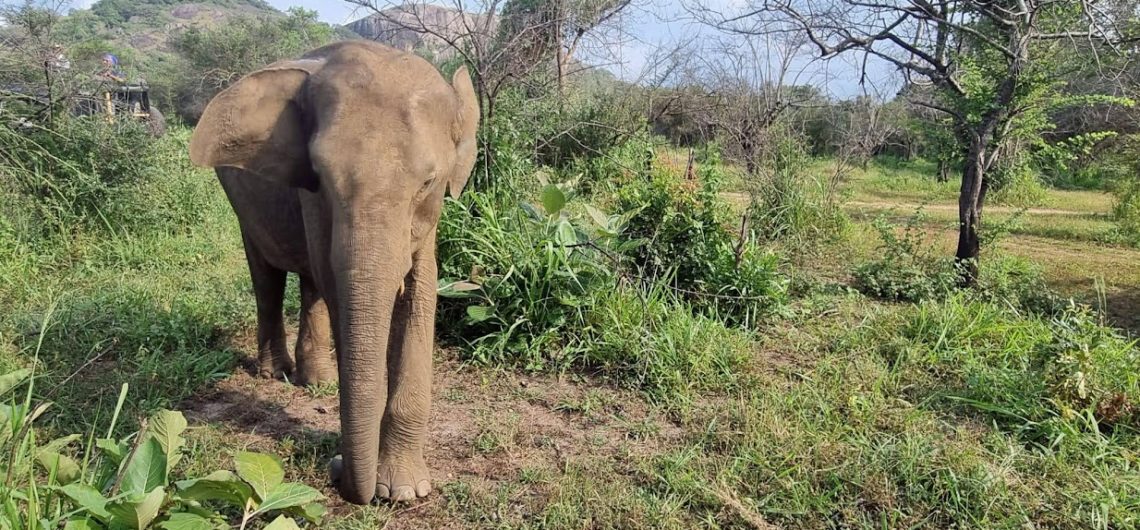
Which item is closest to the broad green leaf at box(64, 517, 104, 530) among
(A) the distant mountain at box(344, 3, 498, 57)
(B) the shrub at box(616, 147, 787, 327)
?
(B) the shrub at box(616, 147, 787, 327)

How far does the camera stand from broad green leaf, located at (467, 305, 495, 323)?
4.61m

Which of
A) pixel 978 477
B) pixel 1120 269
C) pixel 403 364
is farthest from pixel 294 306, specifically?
pixel 1120 269

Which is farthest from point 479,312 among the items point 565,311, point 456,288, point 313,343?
point 313,343

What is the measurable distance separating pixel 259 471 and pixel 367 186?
112 cm

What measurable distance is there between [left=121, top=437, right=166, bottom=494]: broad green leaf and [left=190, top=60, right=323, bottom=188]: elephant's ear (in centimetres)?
105

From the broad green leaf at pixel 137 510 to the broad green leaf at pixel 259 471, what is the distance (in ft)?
0.86

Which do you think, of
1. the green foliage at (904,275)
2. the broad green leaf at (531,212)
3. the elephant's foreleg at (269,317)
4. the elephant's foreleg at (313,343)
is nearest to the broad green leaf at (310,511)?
the elephant's foreleg at (313,343)

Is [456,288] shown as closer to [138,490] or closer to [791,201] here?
[138,490]

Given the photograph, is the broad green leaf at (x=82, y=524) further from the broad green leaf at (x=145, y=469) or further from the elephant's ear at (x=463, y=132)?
the elephant's ear at (x=463, y=132)

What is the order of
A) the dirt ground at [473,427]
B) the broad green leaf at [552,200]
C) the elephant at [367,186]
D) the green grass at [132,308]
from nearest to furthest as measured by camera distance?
the elephant at [367,186] < the dirt ground at [473,427] < the green grass at [132,308] < the broad green leaf at [552,200]

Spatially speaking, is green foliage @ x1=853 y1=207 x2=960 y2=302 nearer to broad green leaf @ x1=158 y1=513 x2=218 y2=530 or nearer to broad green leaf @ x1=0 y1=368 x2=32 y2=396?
broad green leaf @ x1=158 y1=513 x2=218 y2=530

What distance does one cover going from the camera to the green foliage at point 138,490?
220 cm

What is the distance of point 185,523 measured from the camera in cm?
225

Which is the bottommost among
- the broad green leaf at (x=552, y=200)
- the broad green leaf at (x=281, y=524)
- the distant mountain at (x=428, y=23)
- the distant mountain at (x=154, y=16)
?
the broad green leaf at (x=281, y=524)
